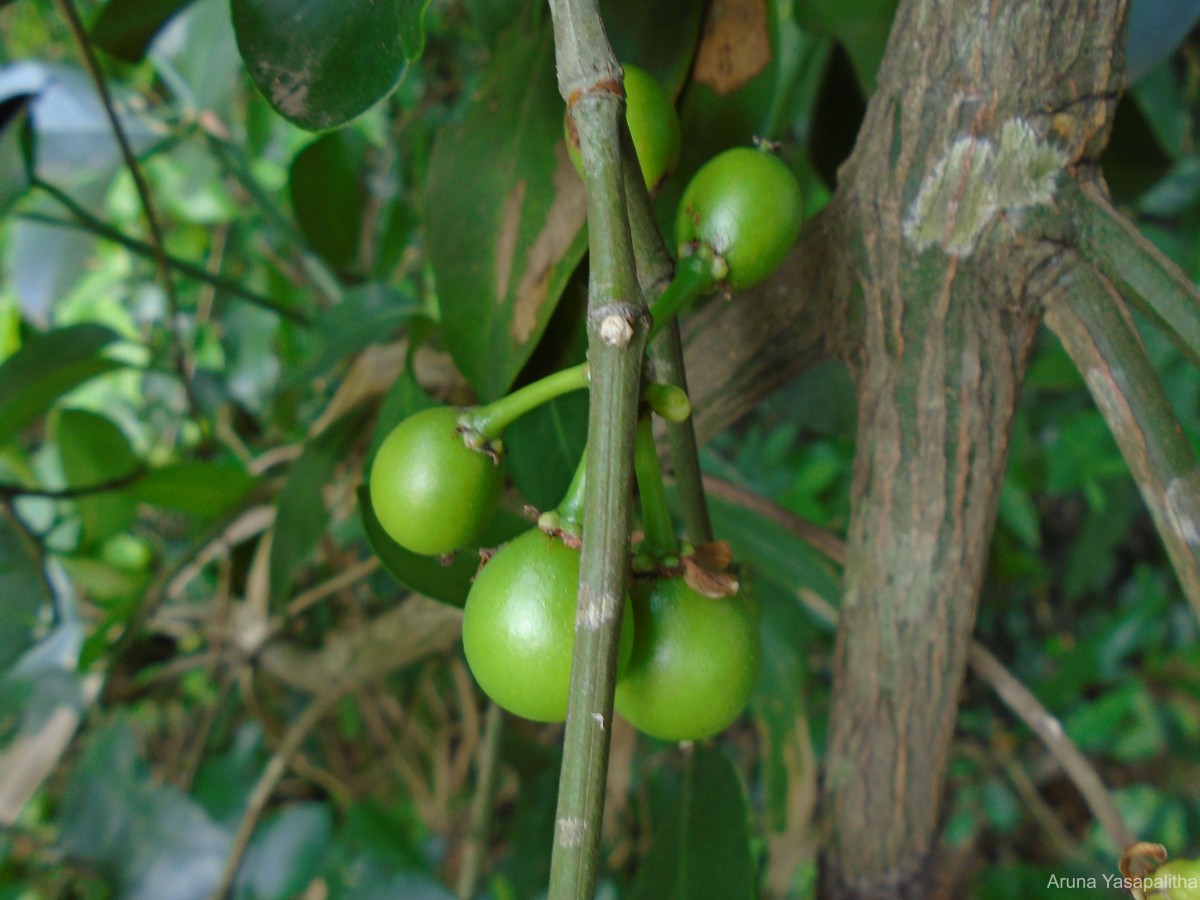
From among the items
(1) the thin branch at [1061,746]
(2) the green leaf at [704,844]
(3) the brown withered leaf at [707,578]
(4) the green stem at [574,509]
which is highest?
(4) the green stem at [574,509]

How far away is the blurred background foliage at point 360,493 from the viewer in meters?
0.52

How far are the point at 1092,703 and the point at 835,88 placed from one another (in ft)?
3.70

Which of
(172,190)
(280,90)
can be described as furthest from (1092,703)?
(172,190)

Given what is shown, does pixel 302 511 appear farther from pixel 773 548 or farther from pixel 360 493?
pixel 773 548

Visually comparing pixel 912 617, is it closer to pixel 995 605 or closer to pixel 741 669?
pixel 741 669

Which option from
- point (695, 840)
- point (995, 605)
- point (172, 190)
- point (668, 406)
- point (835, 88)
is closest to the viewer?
point (668, 406)

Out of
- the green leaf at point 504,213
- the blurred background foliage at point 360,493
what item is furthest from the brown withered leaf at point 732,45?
the green leaf at point 504,213

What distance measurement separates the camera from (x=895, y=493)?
49 cm

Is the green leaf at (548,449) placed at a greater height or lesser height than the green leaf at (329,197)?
lesser

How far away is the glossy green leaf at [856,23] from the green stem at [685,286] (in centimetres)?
31

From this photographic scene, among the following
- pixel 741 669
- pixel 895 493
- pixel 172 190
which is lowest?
pixel 741 669

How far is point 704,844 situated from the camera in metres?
0.61

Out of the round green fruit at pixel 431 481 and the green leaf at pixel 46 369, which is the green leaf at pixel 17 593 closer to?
the green leaf at pixel 46 369

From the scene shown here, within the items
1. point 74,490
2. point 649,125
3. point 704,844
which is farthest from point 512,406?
point 74,490
